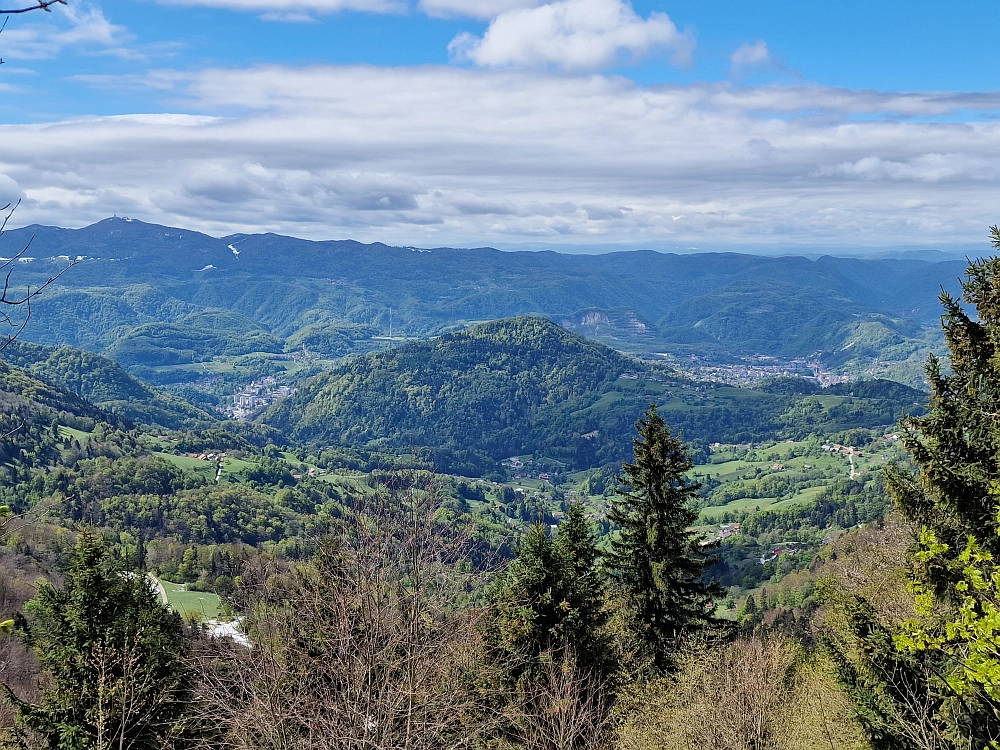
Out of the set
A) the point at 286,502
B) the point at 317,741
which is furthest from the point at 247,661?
the point at 286,502

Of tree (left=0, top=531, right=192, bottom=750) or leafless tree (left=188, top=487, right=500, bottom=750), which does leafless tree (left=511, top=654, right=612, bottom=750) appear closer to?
leafless tree (left=188, top=487, right=500, bottom=750)

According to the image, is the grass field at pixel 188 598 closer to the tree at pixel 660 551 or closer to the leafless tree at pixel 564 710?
the leafless tree at pixel 564 710

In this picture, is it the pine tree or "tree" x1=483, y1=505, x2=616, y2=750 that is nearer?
"tree" x1=483, y1=505, x2=616, y2=750

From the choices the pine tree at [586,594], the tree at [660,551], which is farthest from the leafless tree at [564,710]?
the tree at [660,551]

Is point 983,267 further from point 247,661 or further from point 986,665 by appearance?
point 247,661

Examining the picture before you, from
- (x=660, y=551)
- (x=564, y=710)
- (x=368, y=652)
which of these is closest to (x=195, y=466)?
(x=660, y=551)

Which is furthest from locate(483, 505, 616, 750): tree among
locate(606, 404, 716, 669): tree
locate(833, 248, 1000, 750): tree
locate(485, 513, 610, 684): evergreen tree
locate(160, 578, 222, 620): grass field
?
locate(160, 578, 222, 620): grass field
